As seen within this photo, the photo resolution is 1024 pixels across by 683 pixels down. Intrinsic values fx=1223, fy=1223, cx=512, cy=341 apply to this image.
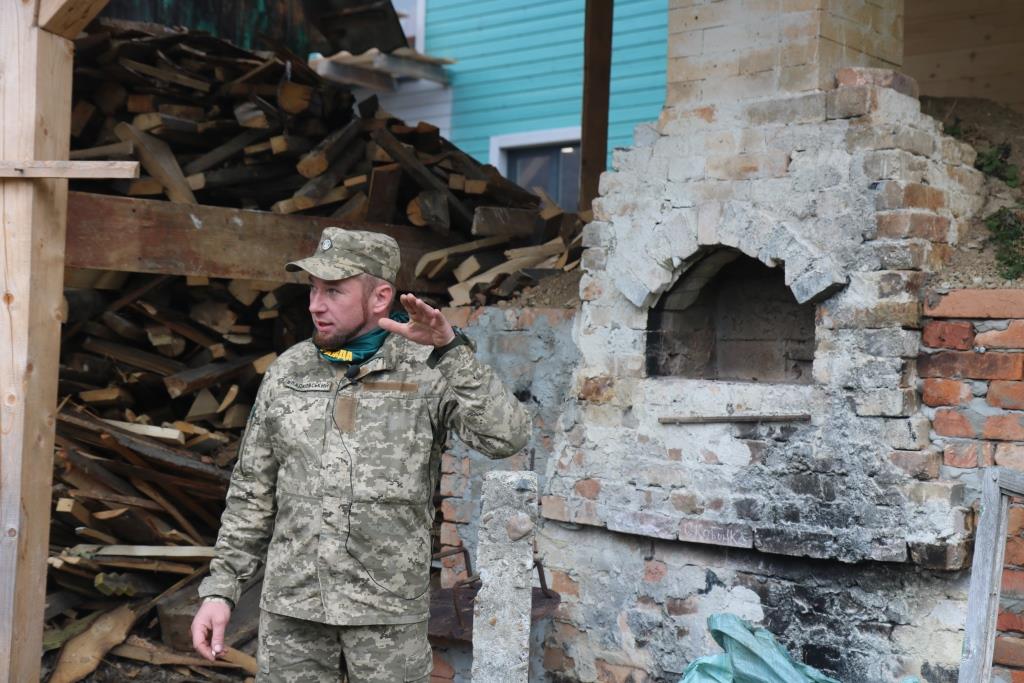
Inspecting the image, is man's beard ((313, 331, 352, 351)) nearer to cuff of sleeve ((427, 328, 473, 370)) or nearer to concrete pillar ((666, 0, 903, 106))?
cuff of sleeve ((427, 328, 473, 370))

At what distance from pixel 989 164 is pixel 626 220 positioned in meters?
1.59

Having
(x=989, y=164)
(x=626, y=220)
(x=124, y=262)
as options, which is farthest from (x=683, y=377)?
(x=124, y=262)

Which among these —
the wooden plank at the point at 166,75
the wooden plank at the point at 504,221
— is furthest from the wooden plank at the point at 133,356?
the wooden plank at the point at 504,221

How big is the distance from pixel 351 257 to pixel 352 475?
2.27 feet

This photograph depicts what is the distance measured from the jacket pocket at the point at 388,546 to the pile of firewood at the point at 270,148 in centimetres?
312

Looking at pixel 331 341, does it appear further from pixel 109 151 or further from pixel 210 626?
pixel 109 151

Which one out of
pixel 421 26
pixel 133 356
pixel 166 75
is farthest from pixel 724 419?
pixel 421 26

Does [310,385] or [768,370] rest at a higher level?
[768,370]

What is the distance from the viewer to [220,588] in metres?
3.75

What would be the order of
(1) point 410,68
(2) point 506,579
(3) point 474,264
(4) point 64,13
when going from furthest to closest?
(1) point 410,68 < (3) point 474,264 < (4) point 64,13 < (2) point 506,579

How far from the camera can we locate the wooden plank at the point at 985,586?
12.0 feet

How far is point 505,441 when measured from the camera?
3.71 m

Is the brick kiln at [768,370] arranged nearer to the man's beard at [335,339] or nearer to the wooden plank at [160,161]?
the man's beard at [335,339]

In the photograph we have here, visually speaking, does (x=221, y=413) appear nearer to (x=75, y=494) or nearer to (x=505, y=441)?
(x=75, y=494)
